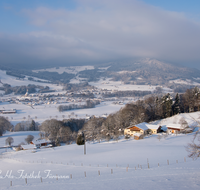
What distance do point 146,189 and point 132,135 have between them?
2129 cm

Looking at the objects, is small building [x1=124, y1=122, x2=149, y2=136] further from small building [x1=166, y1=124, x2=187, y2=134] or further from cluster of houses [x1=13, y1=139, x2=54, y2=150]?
cluster of houses [x1=13, y1=139, x2=54, y2=150]

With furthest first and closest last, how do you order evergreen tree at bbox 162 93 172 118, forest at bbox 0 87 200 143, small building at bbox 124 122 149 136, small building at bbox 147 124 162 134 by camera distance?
evergreen tree at bbox 162 93 172 118 < forest at bbox 0 87 200 143 < small building at bbox 147 124 162 134 < small building at bbox 124 122 149 136

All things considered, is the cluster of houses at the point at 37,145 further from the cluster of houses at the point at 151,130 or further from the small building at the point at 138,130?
the cluster of houses at the point at 151,130

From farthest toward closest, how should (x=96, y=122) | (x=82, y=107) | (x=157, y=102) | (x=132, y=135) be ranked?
(x=82, y=107) → (x=96, y=122) → (x=157, y=102) → (x=132, y=135)

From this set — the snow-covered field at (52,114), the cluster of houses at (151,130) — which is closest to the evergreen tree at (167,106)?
the cluster of houses at (151,130)

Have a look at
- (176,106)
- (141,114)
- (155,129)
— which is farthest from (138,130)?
(176,106)

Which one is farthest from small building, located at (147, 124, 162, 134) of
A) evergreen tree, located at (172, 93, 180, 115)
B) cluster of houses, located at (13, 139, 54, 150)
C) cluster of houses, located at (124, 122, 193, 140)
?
cluster of houses, located at (13, 139, 54, 150)

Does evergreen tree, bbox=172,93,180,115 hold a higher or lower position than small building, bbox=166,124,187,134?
higher

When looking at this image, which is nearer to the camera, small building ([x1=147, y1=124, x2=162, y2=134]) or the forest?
small building ([x1=147, y1=124, x2=162, y2=134])

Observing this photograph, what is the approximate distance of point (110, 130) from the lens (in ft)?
104

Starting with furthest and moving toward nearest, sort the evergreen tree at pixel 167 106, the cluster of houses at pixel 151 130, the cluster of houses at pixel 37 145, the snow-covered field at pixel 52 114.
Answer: the snow-covered field at pixel 52 114 < the evergreen tree at pixel 167 106 < the cluster of houses at pixel 37 145 < the cluster of houses at pixel 151 130

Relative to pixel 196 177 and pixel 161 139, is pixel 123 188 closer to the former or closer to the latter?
pixel 196 177

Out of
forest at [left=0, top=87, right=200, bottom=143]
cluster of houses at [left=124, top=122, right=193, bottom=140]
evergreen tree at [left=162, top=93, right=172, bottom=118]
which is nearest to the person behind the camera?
cluster of houses at [left=124, top=122, right=193, bottom=140]

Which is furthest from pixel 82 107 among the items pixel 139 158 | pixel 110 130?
pixel 139 158
